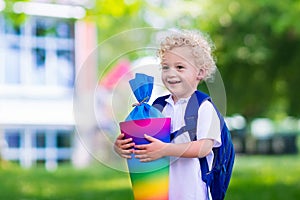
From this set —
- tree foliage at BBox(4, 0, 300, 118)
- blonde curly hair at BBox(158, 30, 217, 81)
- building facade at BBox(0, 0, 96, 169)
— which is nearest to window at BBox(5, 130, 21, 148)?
building facade at BBox(0, 0, 96, 169)

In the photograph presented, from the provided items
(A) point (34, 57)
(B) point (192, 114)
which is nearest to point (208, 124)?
(B) point (192, 114)

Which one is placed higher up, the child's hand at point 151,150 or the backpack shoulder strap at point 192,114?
the backpack shoulder strap at point 192,114

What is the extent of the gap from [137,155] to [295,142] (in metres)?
37.6

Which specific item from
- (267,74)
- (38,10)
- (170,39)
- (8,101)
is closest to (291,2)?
(267,74)

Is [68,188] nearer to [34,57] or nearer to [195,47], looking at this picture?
[195,47]

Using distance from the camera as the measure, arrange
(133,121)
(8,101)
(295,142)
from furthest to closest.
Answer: (295,142)
(8,101)
(133,121)

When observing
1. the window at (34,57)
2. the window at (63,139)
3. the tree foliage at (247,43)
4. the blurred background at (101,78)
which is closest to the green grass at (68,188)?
the blurred background at (101,78)

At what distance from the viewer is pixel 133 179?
2252 mm

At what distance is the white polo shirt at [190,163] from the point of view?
2.22 meters

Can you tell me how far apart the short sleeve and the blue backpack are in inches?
0.5

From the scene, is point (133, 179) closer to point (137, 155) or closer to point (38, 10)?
point (137, 155)

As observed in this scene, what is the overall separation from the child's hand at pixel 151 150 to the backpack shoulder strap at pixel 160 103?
120 mm

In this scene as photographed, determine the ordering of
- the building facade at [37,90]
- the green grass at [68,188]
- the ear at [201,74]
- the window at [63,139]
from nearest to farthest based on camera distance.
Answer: the ear at [201,74]
the green grass at [68,188]
the building facade at [37,90]
the window at [63,139]

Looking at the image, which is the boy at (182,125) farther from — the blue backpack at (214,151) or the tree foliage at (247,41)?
the tree foliage at (247,41)
